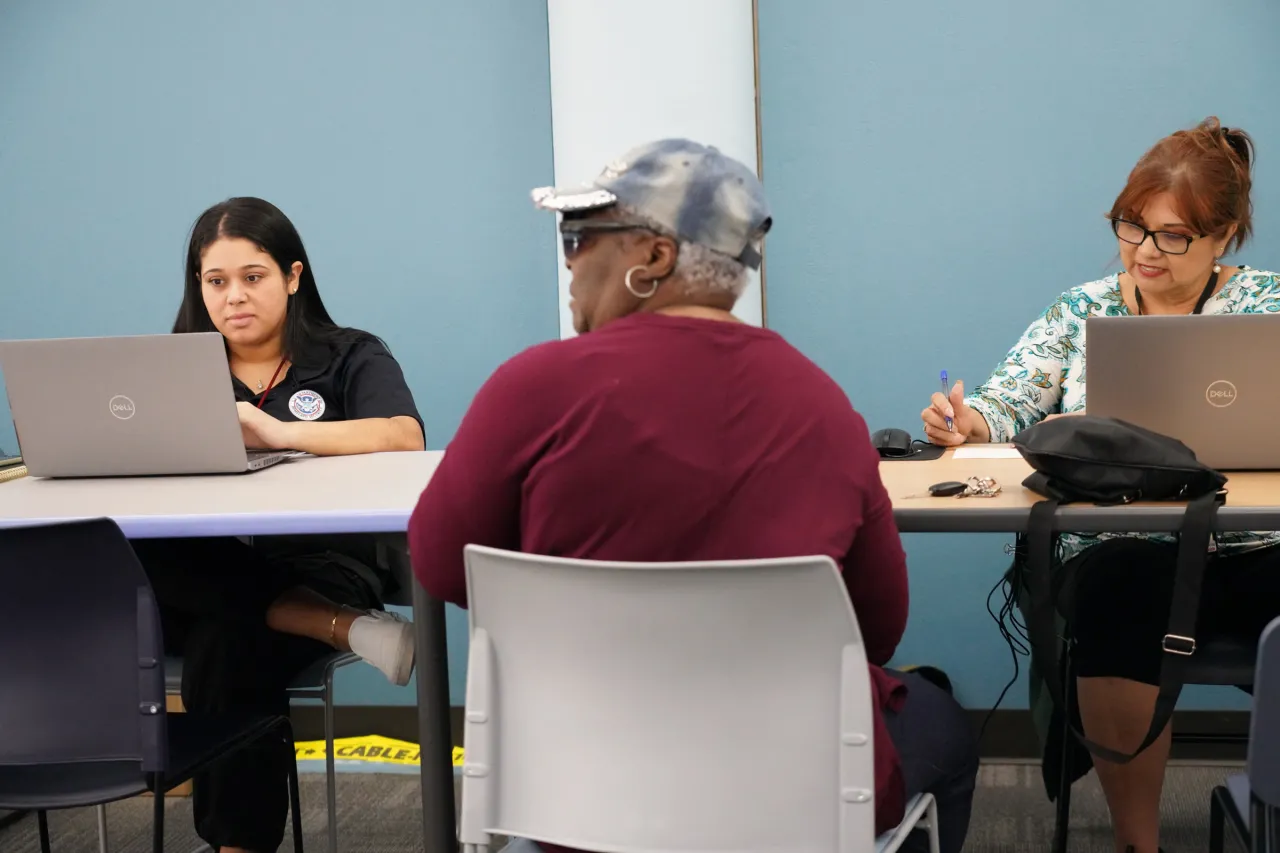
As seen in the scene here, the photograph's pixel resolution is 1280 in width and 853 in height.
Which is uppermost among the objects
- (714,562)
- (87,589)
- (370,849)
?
(714,562)

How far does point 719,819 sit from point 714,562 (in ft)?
0.92

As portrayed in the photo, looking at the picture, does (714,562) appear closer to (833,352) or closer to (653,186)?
(653,186)

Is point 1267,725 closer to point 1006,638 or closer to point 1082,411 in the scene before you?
point 1082,411

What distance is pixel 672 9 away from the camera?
2.98 m

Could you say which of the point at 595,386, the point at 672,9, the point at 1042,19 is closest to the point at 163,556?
the point at 595,386

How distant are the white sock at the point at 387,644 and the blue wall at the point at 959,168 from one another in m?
1.44

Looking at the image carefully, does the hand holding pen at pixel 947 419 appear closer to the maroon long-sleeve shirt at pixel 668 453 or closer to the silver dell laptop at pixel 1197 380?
the silver dell laptop at pixel 1197 380

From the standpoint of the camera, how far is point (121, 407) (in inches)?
82.8

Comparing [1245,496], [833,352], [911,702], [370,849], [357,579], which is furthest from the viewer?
[833,352]

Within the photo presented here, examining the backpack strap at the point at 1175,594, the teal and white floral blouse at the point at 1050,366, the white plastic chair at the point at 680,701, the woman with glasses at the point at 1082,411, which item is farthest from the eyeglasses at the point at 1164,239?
the white plastic chair at the point at 680,701

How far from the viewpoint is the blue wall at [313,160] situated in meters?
3.32

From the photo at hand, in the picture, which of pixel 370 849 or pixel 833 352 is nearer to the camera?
pixel 370 849

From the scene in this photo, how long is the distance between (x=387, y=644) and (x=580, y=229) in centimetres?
99

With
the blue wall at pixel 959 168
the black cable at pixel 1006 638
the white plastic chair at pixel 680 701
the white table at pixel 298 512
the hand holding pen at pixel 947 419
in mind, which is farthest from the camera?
the black cable at pixel 1006 638
